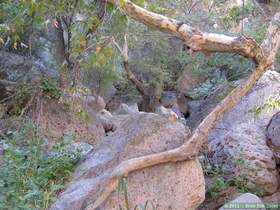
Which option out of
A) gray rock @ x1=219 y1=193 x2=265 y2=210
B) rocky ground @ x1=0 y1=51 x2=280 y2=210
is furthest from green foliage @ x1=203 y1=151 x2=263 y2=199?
gray rock @ x1=219 y1=193 x2=265 y2=210

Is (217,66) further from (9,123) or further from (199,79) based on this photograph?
(9,123)

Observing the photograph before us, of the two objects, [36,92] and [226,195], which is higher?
[36,92]

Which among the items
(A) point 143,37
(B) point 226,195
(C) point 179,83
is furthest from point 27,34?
(C) point 179,83

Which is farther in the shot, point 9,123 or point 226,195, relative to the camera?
point 9,123

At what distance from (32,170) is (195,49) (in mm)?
1941

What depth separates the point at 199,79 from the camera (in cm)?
1023

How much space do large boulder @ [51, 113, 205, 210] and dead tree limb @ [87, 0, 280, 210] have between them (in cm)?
9

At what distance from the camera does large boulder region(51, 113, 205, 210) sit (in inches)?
156

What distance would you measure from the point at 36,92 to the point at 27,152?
5.77 ft

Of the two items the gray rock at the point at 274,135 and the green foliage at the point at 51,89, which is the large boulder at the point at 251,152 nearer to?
the gray rock at the point at 274,135

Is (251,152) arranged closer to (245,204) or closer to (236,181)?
(236,181)

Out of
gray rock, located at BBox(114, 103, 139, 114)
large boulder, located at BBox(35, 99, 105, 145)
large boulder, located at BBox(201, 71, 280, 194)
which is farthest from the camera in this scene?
gray rock, located at BBox(114, 103, 139, 114)

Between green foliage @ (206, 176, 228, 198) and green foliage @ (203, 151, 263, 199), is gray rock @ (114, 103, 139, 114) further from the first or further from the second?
green foliage @ (206, 176, 228, 198)

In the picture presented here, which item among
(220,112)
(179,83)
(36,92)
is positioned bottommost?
(179,83)
